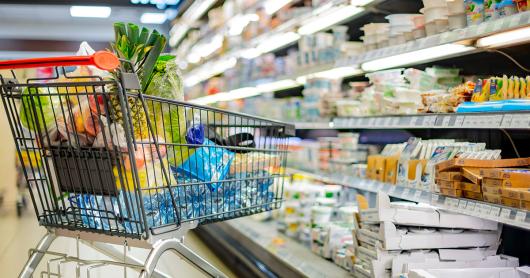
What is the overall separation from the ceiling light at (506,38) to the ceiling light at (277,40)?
185 centimetres

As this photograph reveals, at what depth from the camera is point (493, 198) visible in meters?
1.82

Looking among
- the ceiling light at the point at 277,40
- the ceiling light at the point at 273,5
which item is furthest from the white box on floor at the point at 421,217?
the ceiling light at the point at 273,5

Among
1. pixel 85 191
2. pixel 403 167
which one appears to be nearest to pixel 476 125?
pixel 403 167

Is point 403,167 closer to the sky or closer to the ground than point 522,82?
closer to the ground

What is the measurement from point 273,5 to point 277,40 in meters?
0.26

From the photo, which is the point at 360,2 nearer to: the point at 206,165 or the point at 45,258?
the point at 206,165

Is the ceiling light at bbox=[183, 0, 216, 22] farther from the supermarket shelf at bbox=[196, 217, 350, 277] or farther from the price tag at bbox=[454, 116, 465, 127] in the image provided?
the price tag at bbox=[454, 116, 465, 127]

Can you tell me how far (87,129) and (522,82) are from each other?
135 cm

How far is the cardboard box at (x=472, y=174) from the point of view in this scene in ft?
6.16

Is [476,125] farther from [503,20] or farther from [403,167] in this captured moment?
[403,167]

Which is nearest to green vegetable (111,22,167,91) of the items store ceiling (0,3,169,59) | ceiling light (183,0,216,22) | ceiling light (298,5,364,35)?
ceiling light (298,5,364,35)

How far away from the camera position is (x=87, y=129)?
159 cm

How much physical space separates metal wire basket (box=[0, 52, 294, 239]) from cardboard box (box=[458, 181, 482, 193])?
713 mm

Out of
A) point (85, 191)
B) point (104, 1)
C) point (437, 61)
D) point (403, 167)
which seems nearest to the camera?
point (85, 191)
